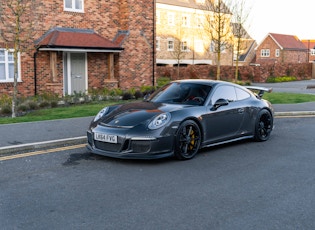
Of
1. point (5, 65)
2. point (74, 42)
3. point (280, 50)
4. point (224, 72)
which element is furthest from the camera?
point (280, 50)

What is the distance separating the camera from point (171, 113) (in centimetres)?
714

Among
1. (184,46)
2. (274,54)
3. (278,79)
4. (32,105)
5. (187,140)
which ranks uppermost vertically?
(274,54)

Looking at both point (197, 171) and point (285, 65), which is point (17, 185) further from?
point (285, 65)

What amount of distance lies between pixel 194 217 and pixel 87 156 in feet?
11.2

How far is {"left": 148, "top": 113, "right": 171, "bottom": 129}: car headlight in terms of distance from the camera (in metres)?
6.87

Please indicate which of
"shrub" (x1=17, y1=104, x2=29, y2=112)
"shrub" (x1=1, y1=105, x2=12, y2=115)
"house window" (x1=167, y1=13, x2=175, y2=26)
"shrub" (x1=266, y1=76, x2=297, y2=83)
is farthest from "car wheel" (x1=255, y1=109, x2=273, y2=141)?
"house window" (x1=167, y1=13, x2=175, y2=26)

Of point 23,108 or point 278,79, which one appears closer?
point 23,108

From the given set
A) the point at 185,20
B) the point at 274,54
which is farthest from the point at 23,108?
the point at 274,54

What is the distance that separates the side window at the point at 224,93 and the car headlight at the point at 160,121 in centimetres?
131

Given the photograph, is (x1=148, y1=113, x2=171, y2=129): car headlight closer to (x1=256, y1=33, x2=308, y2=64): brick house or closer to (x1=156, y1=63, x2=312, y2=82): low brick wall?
(x1=156, y1=63, x2=312, y2=82): low brick wall

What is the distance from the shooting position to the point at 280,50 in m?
72.4

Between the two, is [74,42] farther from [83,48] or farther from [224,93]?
[224,93]

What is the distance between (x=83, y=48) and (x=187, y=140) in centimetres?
1279

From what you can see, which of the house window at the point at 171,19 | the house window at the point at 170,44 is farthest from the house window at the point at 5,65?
the house window at the point at 171,19
